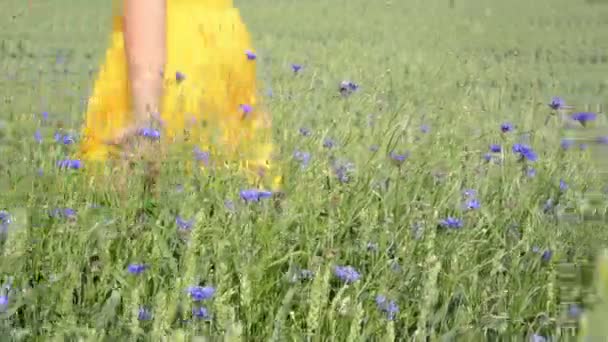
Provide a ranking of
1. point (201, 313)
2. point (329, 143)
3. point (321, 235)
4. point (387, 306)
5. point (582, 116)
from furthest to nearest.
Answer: point (329, 143) → point (321, 235) → point (387, 306) → point (201, 313) → point (582, 116)

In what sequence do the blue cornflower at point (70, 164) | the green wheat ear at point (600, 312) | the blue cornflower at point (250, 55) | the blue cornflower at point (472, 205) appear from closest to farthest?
the green wheat ear at point (600, 312) < the blue cornflower at point (472, 205) < the blue cornflower at point (70, 164) < the blue cornflower at point (250, 55)

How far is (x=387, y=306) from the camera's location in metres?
1.36

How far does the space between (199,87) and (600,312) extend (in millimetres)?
2375

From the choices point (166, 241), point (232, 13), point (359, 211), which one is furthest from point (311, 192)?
point (232, 13)

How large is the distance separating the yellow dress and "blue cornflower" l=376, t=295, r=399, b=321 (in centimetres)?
108

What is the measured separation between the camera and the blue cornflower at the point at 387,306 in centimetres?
136

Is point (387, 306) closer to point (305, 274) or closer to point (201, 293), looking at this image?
point (305, 274)

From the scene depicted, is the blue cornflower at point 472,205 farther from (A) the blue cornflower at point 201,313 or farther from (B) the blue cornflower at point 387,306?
(A) the blue cornflower at point 201,313

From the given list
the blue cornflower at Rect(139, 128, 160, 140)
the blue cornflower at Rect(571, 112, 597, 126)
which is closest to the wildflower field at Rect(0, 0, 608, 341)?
the blue cornflower at Rect(571, 112, 597, 126)

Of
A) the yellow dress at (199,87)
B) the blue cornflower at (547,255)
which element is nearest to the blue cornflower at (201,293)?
the blue cornflower at (547,255)

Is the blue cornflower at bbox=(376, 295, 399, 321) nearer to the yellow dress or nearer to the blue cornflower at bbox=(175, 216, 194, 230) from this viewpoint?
the blue cornflower at bbox=(175, 216, 194, 230)

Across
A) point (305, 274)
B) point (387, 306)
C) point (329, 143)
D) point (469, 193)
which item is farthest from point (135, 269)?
point (329, 143)

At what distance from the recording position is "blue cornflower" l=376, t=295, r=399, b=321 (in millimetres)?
1355

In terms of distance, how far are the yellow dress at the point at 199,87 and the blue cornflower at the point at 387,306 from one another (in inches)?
42.6
